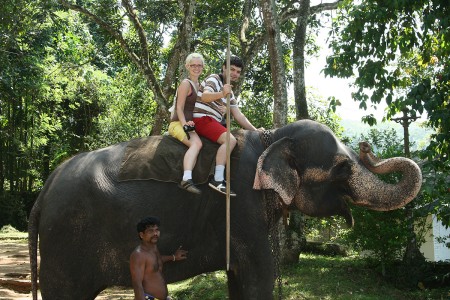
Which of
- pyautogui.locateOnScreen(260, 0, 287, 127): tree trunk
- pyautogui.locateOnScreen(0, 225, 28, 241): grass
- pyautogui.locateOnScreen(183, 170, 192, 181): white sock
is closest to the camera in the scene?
pyautogui.locateOnScreen(183, 170, 192, 181): white sock

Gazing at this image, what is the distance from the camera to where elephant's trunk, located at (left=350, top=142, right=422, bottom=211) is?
556 centimetres

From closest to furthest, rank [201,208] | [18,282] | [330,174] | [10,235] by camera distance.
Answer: [201,208]
[330,174]
[18,282]
[10,235]

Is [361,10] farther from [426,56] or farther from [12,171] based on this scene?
[12,171]

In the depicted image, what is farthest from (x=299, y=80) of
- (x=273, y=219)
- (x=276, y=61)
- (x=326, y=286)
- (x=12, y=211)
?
(x=12, y=211)

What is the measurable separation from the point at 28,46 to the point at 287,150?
16643mm

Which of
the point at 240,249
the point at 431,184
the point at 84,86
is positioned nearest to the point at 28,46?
the point at 84,86

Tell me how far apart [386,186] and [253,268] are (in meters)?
1.38

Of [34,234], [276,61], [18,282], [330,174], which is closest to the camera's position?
[330,174]

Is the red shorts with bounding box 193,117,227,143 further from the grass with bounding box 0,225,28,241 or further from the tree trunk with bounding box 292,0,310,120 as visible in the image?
the grass with bounding box 0,225,28,241

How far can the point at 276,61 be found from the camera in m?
9.80

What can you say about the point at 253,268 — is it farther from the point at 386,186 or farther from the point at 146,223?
the point at 386,186

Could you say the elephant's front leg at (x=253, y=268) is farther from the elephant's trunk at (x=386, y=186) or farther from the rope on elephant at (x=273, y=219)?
the elephant's trunk at (x=386, y=186)

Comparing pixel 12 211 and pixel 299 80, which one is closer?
pixel 299 80

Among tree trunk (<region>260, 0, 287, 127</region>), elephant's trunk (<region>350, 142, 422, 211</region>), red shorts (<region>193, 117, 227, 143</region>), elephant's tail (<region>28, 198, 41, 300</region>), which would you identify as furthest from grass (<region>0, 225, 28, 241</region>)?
elephant's trunk (<region>350, 142, 422, 211</region>)
